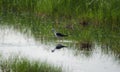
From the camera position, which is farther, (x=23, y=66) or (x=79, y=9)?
(x=79, y=9)

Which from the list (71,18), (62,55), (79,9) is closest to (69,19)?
(71,18)

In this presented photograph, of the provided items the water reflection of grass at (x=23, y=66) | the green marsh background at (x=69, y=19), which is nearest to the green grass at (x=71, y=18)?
the green marsh background at (x=69, y=19)

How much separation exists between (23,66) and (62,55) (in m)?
2.11

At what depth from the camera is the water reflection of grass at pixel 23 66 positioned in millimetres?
8375

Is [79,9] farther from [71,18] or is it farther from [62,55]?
[62,55]

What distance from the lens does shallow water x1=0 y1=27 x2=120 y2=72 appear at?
952 centimetres

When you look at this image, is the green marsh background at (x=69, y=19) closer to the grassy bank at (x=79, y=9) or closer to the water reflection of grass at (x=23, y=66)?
the grassy bank at (x=79, y=9)

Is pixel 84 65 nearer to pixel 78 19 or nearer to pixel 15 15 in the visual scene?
pixel 78 19

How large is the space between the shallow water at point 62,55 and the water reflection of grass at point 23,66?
41 centimetres

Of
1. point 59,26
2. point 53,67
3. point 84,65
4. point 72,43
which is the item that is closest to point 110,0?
point 59,26

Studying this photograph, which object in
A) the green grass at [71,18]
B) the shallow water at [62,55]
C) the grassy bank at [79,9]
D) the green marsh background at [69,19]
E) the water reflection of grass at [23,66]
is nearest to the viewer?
the water reflection of grass at [23,66]

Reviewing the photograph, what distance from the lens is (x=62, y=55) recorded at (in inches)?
408

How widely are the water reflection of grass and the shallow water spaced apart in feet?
1.34

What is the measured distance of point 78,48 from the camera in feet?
36.0
